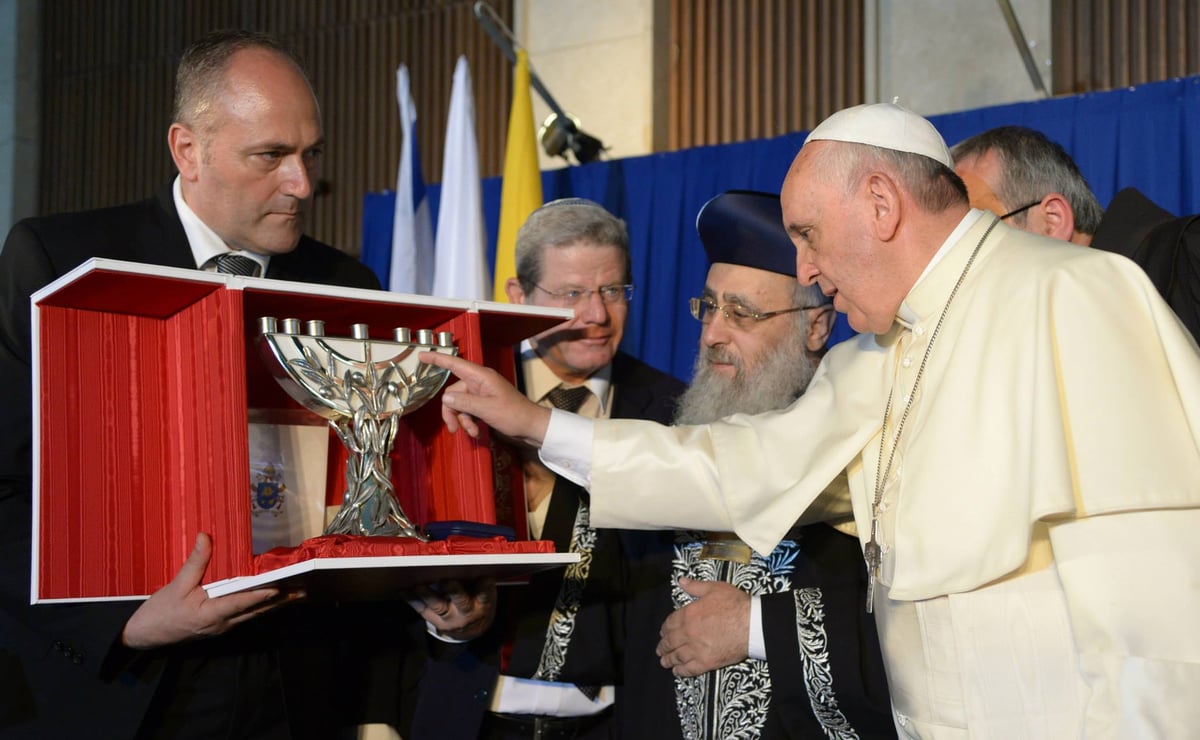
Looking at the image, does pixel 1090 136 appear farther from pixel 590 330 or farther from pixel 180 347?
pixel 180 347

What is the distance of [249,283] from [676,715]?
4.87ft

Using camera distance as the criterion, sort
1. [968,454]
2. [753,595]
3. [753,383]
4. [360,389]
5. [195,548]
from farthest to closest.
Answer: [753,383] → [753,595] → [360,389] → [195,548] → [968,454]

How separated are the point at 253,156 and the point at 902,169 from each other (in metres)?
1.34

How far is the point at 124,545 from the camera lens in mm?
2479

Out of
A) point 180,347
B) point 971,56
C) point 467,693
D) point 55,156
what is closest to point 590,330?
point 467,693

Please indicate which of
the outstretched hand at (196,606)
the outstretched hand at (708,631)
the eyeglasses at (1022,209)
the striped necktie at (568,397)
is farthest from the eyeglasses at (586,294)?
the outstretched hand at (196,606)

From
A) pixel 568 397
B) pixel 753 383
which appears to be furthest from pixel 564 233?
pixel 753 383

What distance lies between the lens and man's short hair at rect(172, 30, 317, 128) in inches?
111

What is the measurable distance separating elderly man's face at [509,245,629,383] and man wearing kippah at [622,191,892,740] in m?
0.26

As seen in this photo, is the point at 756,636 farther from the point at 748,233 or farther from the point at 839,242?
the point at 748,233

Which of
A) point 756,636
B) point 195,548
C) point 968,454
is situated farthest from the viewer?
point 756,636

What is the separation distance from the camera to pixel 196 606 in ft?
7.66

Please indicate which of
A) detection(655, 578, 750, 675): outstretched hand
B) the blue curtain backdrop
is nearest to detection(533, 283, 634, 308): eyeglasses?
detection(655, 578, 750, 675): outstretched hand

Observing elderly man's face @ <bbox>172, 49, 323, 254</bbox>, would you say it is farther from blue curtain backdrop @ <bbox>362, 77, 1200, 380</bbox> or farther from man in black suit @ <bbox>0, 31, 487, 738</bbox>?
blue curtain backdrop @ <bbox>362, 77, 1200, 380</bbox>
